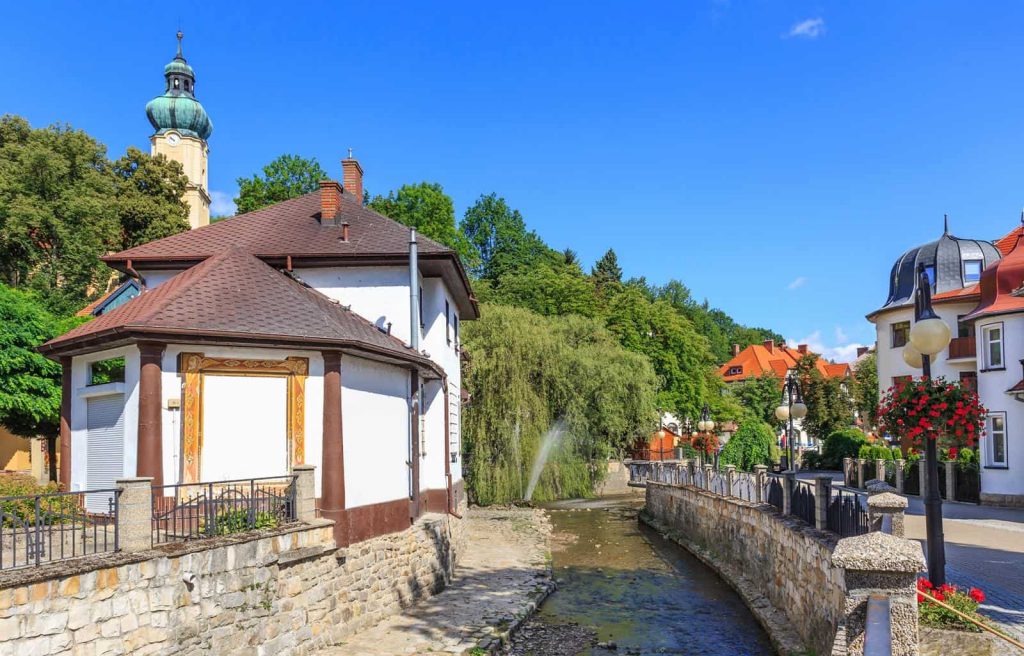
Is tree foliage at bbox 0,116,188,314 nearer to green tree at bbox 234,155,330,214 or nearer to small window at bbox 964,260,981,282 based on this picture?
green tree at bbox 234,155,330,214

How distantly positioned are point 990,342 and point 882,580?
2540cm

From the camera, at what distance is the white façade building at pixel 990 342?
25062 millimetres

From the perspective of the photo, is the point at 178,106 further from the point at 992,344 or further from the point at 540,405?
the point at 992,344

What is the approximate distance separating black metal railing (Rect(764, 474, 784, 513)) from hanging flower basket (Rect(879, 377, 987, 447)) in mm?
6955

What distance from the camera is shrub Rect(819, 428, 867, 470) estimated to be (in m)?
40.3

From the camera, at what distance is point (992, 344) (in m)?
26.3

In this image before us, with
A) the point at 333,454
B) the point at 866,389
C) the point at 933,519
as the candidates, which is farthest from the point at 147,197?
the point at 866,389

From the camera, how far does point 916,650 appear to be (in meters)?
5.14

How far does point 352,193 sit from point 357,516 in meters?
11.5

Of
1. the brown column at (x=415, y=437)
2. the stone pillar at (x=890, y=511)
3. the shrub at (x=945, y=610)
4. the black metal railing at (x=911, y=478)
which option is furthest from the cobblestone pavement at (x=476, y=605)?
the black metal railing at (x=911, y=478)

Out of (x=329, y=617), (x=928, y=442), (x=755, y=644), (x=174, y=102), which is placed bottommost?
(x=755, y=644)

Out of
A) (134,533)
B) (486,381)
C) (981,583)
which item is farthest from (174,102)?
(981,583)

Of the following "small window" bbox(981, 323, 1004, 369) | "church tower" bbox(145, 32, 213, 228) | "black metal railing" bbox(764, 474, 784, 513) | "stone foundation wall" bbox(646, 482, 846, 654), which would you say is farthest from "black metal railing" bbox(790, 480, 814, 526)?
"church tower" bbox(145, 32, 213, 228)

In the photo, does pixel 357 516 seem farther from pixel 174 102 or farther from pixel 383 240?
pixel 174 102
